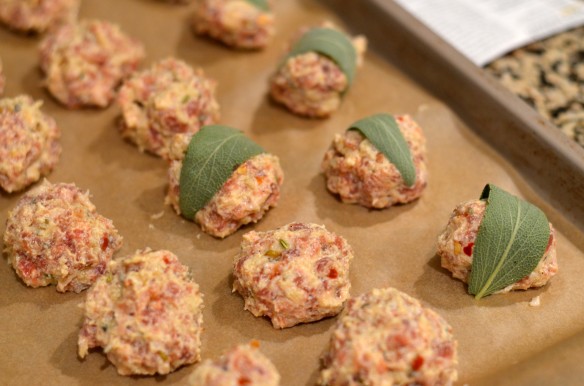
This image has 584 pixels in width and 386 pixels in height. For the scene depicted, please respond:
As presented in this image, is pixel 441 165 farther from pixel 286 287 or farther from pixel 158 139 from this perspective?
pixel 158 139

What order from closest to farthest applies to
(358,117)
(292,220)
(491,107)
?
(292,220)
(491,107)
(358,117)

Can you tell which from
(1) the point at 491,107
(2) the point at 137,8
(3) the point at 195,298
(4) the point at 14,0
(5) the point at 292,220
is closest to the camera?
(3) the point at 195,298

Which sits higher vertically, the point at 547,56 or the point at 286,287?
the point at 547,56

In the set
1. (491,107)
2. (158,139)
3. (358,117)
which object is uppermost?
(491,107)

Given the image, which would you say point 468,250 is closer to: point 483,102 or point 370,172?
point 370,172

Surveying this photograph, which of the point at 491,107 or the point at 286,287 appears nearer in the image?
the point at 286,287

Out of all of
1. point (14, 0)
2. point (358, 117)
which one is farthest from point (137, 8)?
point (358, 117)

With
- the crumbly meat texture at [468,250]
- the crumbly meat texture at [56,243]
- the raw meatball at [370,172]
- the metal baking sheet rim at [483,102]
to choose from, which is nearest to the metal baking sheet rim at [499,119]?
the metal baking sheet rim at [483,102]

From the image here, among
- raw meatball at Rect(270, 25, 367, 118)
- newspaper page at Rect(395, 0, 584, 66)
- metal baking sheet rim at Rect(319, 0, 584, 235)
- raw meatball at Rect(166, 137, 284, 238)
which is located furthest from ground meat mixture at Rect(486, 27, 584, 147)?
raw meatball at Rect(166, 137, 284, 238)
